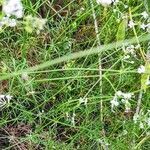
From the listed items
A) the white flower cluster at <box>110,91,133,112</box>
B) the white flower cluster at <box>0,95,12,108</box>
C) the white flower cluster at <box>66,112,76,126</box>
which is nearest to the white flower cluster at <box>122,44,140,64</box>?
the white flower cluster at <box>110,91,133,112</box>

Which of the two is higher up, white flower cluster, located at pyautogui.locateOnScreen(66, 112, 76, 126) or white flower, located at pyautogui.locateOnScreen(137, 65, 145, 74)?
white flower, located at pyautogui.locateOnScreen(137, 65, 145, 74)

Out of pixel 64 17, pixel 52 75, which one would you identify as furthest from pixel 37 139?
pixel 64 17

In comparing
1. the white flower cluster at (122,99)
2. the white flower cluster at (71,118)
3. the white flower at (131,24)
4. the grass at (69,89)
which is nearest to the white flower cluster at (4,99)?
the grass at (69,89)

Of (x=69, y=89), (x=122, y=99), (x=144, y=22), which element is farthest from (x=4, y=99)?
(x=144, y=22)

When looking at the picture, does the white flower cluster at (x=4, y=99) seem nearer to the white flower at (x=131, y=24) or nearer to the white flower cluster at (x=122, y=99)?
the white flower cluster at (x=122, y=99)

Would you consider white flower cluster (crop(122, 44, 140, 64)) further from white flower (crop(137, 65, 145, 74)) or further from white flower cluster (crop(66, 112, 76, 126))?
white flower cluster (crop(66, 112, 76, 126))

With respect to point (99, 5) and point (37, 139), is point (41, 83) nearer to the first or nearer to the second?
point (37, 139)

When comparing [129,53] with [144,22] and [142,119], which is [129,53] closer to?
[144,22]
